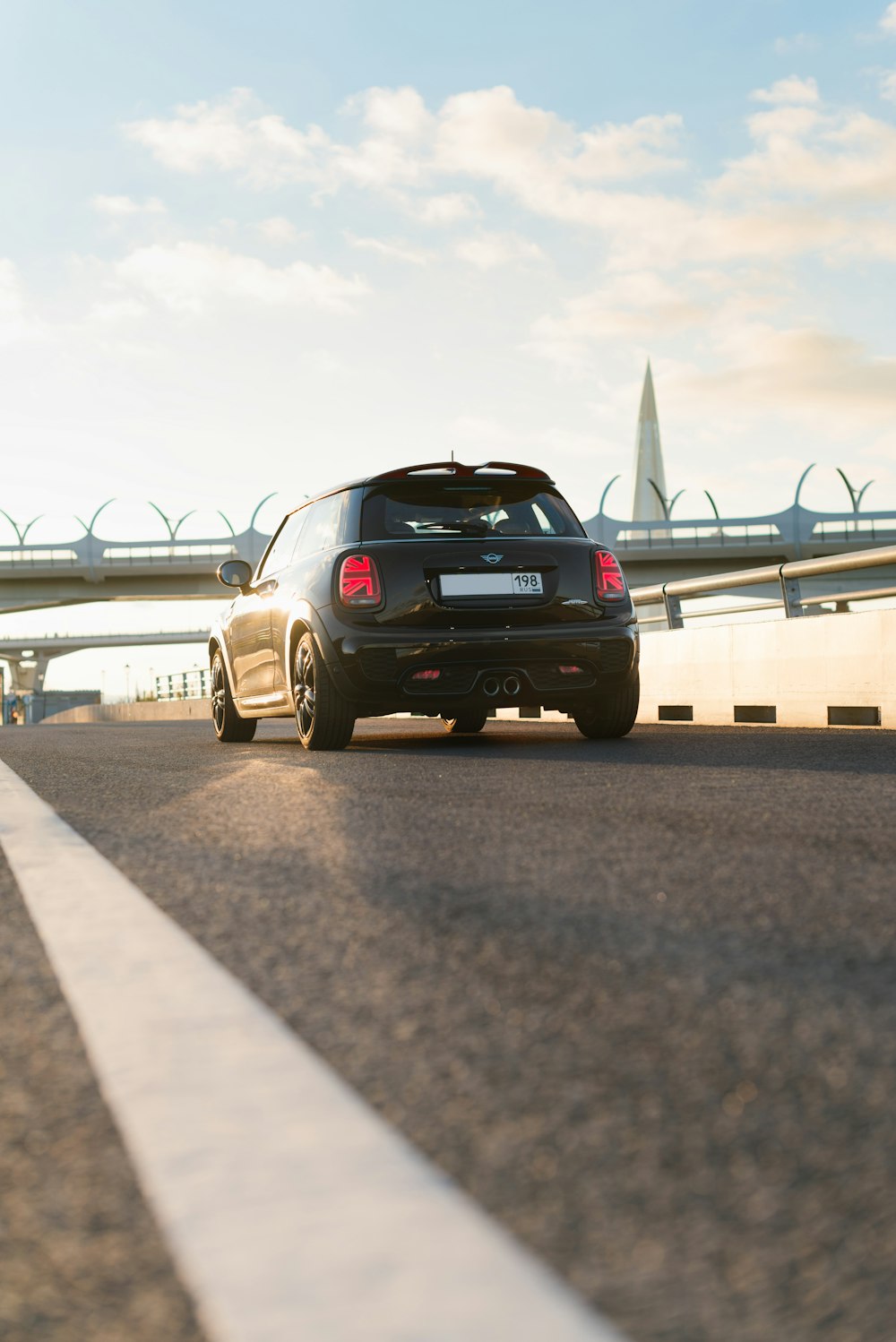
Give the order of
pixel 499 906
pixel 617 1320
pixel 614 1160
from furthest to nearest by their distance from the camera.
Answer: pixel 499 906 → pixel 614 1160 → pixel 617 1320

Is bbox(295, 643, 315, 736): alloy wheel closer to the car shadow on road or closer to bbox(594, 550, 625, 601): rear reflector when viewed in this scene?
the car shadow on road

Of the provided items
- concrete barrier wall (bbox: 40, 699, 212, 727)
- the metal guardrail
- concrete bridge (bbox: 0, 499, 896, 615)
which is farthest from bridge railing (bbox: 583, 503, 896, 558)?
the metal guardrail

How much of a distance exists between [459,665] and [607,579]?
1.15m

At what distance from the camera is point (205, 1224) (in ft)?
4.97

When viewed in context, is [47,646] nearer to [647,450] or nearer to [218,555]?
[218,555]

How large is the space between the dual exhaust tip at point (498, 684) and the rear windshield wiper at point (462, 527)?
899mm

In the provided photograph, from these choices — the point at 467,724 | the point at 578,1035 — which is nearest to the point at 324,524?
the point at 467,724

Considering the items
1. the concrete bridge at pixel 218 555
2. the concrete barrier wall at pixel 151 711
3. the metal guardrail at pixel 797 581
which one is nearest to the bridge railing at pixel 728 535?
the concrete bridge at pixel 218 555

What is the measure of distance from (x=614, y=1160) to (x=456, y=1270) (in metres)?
0.36

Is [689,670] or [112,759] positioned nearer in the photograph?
[112,759]

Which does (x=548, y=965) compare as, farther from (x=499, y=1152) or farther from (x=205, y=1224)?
(x=205, y=1224)

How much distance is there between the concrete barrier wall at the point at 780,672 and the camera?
11.2 metres

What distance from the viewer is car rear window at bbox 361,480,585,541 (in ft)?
30.5

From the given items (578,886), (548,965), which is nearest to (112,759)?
(578,886)
